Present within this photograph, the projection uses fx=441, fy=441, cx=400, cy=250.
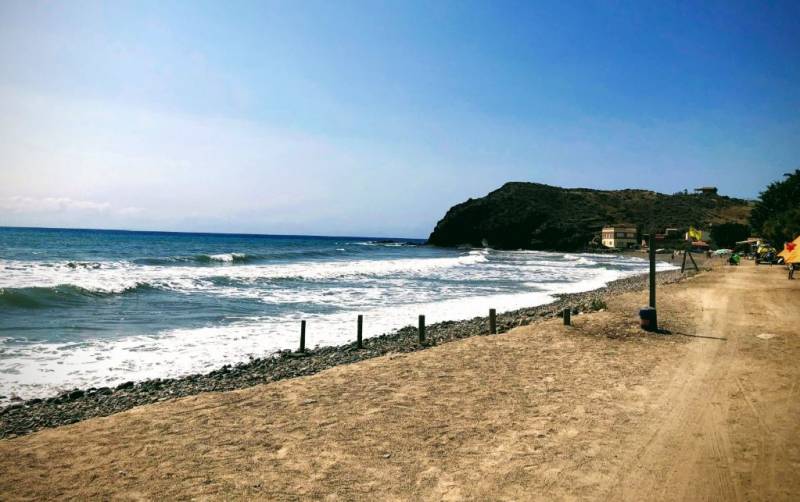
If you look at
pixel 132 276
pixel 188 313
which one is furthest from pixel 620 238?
pixel 188 313

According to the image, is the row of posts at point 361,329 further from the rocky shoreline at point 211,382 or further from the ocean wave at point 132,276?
the ocean wave at point 132,276

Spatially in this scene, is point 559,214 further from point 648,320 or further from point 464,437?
point 464,437

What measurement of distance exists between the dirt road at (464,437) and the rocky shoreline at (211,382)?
3.33 feet

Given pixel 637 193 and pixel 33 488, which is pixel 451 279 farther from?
pixel 637 193

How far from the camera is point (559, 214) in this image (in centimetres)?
11138

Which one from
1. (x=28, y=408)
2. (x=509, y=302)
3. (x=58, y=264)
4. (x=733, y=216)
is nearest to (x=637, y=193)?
(x=733, y=216)

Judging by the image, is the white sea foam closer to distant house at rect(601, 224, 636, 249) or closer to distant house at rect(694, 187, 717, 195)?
distant house at rect(601, 224, 636, 249)

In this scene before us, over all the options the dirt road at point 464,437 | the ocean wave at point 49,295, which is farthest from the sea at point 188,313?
the dirt road at point 464,437

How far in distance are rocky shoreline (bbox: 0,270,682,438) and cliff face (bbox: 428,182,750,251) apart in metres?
90.5

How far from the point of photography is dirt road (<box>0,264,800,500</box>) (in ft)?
17.4

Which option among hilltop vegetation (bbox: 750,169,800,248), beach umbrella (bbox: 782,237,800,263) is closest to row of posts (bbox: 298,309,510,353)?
beach umbrella (bbox: 782,237,800,263)

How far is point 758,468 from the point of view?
549 cm

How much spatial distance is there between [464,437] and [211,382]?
6.48 meters

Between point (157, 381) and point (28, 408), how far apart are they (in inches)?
90.7
